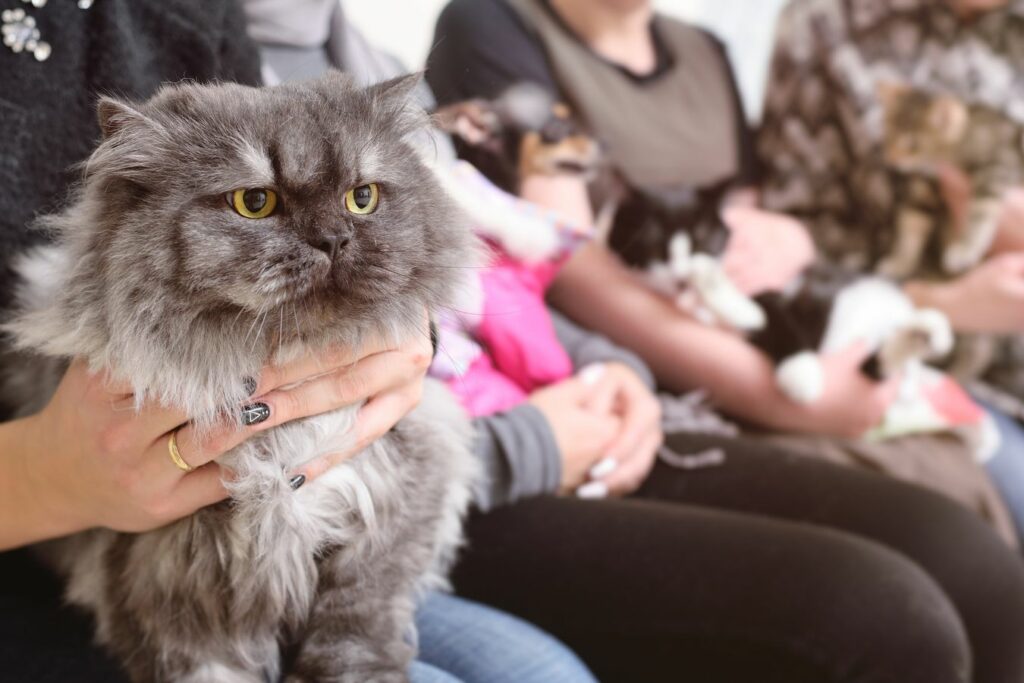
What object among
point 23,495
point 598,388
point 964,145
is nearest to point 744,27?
point 964,145

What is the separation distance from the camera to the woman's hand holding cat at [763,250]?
1839 millimetres

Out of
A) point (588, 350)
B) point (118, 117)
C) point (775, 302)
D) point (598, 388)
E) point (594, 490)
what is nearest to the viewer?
point (118, 117)

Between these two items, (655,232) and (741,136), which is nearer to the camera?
(655,232)

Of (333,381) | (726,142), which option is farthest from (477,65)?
(333,381)

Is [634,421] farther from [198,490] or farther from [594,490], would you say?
[198,490]

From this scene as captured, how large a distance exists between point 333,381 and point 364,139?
0.24 meters

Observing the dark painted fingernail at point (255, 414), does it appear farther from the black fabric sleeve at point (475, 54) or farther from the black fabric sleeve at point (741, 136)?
the black fabric sleeve at point (741, 136)

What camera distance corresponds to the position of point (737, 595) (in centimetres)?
107

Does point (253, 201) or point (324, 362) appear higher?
point (253, 201)

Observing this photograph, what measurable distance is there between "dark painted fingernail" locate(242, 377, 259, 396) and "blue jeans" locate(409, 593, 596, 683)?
0.37 meters

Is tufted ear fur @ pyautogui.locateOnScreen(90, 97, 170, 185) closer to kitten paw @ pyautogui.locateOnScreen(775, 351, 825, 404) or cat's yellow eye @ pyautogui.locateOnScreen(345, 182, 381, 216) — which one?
cat's yellow eye @ pyautogui.locateOnScreen(345, 182, 381, 216)

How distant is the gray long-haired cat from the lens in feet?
2.35

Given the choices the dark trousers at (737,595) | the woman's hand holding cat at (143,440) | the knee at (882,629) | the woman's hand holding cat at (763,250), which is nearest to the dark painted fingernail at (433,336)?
the woman's hand holding cat at (143,440)

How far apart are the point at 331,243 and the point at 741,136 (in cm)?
155
